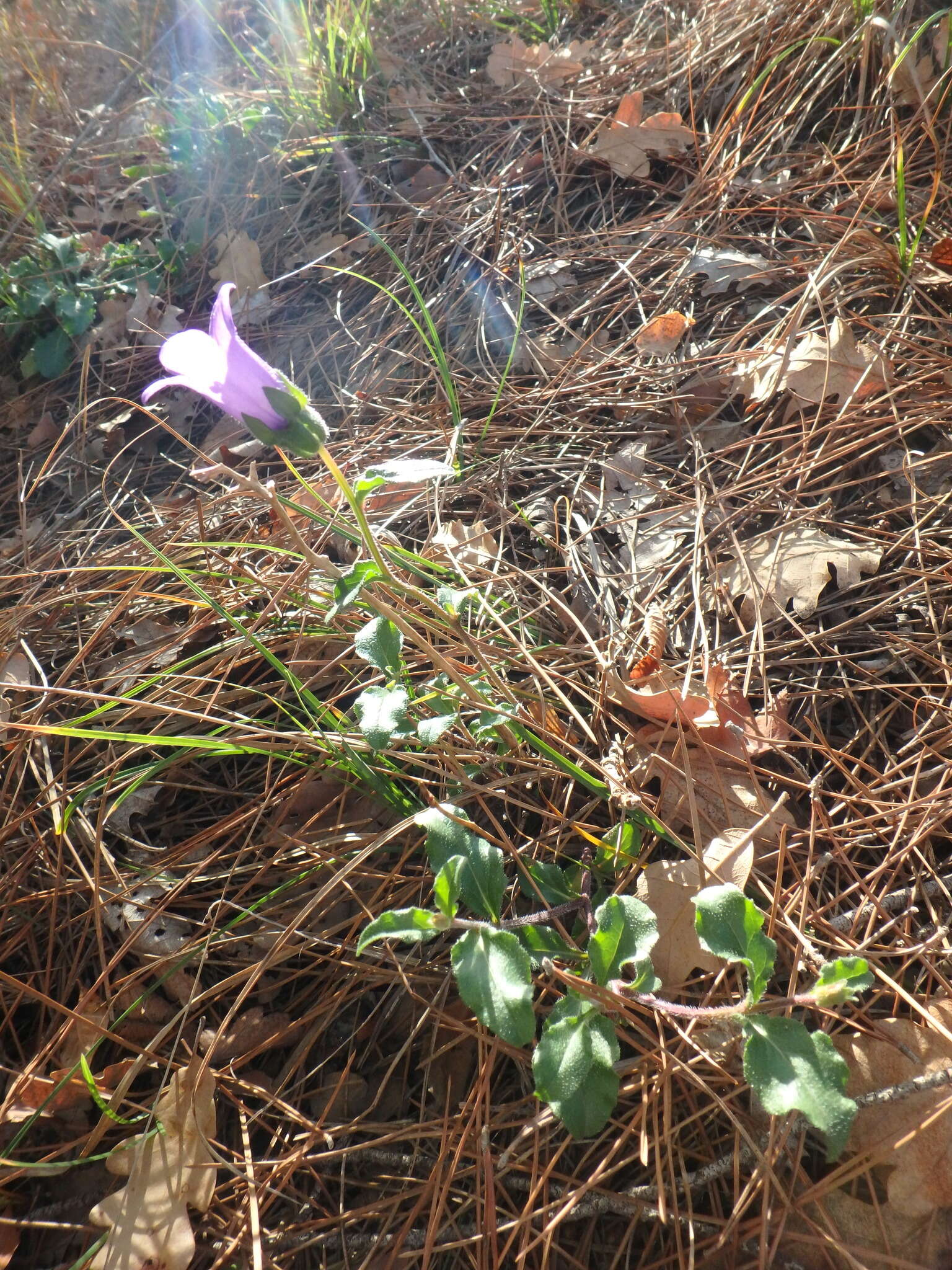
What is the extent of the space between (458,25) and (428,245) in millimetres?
1595

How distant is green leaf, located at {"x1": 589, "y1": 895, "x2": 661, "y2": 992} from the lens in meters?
1.09

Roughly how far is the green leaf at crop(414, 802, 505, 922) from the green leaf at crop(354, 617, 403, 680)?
0.22 metres

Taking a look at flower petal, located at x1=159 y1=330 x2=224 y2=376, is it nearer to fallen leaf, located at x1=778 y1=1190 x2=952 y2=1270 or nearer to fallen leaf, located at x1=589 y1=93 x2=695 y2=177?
fallen leaf, located at x1=778 y1=1190 x2=952 y2=1270

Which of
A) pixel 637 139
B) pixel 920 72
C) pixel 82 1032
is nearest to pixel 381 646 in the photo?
pixel 82 1032

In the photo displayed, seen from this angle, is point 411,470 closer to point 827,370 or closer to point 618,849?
point 618,849

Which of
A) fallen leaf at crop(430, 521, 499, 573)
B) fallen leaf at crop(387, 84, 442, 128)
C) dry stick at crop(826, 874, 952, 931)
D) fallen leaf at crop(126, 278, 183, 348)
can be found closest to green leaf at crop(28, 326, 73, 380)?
fallen leaf at crop(126, 278, 183, 348)

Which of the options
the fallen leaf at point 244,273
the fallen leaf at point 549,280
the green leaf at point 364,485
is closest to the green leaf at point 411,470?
the green leaf at point 364,485

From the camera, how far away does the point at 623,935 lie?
1102 millimetres

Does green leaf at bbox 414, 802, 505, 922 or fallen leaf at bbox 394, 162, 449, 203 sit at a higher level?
fallen leaf at bbox 394, 162, 449, 203

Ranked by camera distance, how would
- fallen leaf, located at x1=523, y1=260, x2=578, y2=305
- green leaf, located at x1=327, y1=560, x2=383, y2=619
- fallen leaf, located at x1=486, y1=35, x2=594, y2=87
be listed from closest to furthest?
green leaf, located at x1=327, y1=560, x2=383, y2=619 → fallen leaf, located at x1=523, y1=260, x2=578, y2=305 → fallen leaf, located at x1=486, y1=35, x2=594, y2=87

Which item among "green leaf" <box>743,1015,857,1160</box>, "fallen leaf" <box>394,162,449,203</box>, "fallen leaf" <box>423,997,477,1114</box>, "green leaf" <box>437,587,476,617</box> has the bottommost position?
"fallen leaf" <box>423,997,477,1114</box>

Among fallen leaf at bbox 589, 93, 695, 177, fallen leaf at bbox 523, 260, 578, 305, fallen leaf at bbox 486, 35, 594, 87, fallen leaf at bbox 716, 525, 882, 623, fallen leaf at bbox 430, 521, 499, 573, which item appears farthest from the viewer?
fallen leaf at bbox 486, 35, 594, 87

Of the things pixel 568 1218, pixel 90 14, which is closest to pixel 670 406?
pixel 568 1218

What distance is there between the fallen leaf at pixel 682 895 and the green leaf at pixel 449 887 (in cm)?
34
